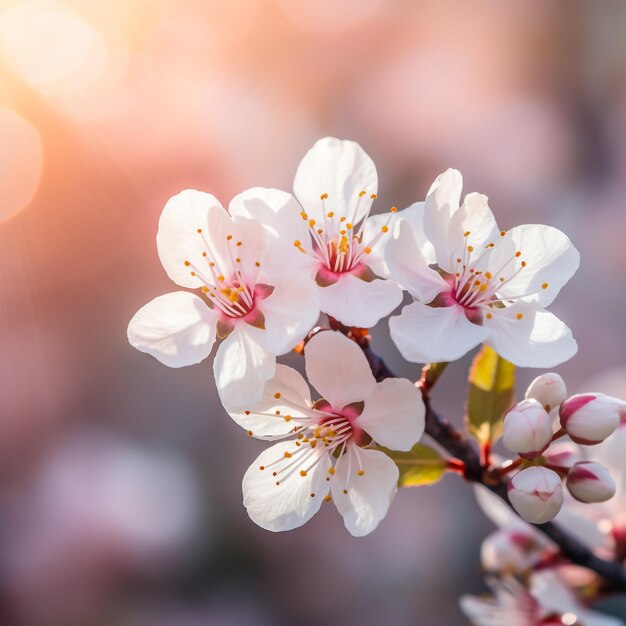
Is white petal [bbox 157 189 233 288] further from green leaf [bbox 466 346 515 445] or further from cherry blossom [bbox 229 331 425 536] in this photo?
green leaf [bbox 466 346 515 445]

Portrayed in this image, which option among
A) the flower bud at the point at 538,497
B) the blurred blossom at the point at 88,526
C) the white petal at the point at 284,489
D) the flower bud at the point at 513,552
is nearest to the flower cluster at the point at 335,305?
the white petal at the point at 284,489

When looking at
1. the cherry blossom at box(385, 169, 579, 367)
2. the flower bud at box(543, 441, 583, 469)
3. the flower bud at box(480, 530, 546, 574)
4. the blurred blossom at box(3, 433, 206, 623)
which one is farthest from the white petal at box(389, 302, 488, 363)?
the blurred blossom at box(3, 433, 206, 623)

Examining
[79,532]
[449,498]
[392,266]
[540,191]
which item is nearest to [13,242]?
[79,532]

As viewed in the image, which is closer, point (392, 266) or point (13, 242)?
point (392, 266)

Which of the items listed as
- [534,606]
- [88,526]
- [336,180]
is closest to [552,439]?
[336,180]

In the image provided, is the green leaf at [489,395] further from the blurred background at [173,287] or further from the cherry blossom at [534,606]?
the blurred background at [173,287]

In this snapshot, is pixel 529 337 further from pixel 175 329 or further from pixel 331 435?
pixel 175 329

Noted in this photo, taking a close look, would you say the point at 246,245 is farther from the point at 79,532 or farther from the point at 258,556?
the point at 258,556

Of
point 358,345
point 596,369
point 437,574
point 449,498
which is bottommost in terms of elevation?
point 437,574
